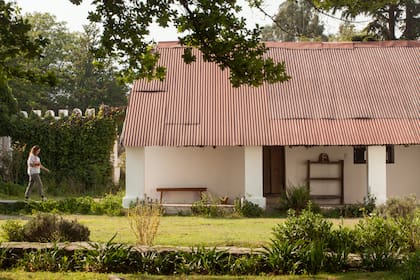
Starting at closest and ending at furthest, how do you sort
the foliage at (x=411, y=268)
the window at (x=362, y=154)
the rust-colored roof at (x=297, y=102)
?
1. the foliage at (x=411, y=268)
2. the rust-colored roof at (x=297, y=102)
3. the window at (x=362, y=154)

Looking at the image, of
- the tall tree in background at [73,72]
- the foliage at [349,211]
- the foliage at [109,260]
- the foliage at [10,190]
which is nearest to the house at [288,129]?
the foliage at [349,211]

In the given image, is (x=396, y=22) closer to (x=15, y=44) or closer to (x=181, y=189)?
(x=181, y=189)

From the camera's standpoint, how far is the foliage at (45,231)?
1117 cm

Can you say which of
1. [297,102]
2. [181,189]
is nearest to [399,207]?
[297,102]

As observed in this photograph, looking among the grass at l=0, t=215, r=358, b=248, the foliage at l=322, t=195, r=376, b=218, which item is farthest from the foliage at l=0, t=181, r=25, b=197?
the foliage at l=322, t=195, r=376, b=218

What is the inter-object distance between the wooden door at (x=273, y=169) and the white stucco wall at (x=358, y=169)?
0.67 m

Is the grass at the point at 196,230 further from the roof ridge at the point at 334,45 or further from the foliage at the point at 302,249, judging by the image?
the roof ridge at the point at 334,45

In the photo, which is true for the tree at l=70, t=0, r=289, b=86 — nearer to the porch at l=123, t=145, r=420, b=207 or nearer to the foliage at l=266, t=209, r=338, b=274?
the foliage at l=266, t=209, r=338, b=274

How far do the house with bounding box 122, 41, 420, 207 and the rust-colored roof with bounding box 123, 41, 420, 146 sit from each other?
0.10 feet

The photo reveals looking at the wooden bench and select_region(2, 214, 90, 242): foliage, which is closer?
select_region(2, 214, 90, 242): foliage

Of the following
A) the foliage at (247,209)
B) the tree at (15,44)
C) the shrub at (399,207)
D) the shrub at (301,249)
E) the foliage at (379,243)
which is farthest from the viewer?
the foliage at (247,209)

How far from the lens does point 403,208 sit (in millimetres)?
14555

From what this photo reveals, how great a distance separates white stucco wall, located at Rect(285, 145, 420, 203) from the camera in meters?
21.2

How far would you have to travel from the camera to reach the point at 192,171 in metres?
21.2
